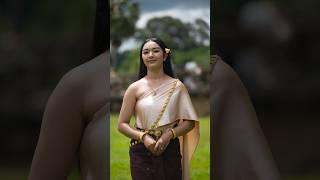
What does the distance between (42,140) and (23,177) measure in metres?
0.34

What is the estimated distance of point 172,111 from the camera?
11.1ft

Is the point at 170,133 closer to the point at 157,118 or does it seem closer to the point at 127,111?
the point at 157,118

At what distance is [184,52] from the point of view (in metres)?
3.50

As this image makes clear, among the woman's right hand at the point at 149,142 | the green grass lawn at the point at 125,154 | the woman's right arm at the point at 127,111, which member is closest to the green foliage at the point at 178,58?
the woman's right arm at the point at 127,111

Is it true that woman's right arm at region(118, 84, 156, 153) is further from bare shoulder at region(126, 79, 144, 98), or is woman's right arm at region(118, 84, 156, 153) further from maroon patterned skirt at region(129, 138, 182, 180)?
maroon patterned skirt at region(129, 138, 182, 180)

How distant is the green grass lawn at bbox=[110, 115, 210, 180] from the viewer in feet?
11.3

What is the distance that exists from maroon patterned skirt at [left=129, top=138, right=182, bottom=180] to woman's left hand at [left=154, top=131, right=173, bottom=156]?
1.1 inches

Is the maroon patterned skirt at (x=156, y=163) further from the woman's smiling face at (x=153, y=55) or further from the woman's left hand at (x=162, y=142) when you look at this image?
the woman's smiling face at (x=153, y=55)

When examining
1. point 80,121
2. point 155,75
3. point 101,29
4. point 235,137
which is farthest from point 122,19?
point 235,137

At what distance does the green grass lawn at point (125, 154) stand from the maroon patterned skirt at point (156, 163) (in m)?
0.06

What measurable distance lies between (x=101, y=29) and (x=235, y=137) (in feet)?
4.05

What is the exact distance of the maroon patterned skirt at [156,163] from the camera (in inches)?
134

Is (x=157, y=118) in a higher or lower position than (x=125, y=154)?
Result: higher

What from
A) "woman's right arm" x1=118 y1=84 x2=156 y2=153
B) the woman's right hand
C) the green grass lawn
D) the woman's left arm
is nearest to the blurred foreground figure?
the green grass lawn
